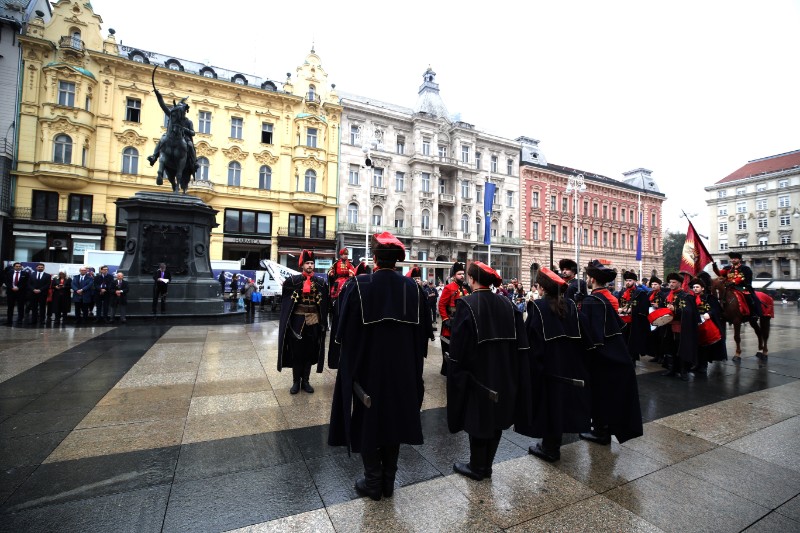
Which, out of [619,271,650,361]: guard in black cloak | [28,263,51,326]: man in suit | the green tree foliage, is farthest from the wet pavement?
the green tree foliage

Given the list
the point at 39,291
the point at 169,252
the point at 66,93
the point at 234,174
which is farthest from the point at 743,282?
the point at 66,93

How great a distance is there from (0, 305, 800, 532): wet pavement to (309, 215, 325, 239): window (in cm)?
2951

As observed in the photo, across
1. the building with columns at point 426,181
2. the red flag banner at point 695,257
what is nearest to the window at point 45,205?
the building with columns at point 426,181

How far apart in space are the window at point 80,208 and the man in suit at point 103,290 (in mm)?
21523

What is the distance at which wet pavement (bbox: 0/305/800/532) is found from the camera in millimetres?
2660

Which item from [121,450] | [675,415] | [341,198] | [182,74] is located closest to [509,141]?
[341,198]

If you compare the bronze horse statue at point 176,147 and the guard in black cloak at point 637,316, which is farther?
the bronze horse statue at point 176,147

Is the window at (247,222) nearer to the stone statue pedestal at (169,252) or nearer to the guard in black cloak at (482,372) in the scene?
the stone statue pedestal at (169,252)

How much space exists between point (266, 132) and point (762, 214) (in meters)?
81.7

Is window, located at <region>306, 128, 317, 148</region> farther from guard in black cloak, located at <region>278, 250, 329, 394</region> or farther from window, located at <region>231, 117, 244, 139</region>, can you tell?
guard in black cloak, located at <region>278, 250, 329, 394</region>

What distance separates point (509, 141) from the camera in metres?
45.7

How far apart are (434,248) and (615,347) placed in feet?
119

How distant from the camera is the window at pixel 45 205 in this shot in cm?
2698

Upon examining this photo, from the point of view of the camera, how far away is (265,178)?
112ft
